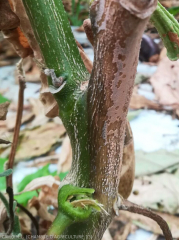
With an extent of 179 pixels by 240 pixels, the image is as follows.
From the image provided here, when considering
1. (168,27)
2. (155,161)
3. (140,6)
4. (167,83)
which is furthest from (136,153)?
(140,6)

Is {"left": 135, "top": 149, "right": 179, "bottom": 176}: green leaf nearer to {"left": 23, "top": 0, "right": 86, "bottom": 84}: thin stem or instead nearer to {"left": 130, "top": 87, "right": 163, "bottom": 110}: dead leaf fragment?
{"left": 130, "top": 87, "right": 163, "bottom": 110}: dead leaf fragment

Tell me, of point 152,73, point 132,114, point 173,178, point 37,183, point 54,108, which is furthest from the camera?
point 152,73

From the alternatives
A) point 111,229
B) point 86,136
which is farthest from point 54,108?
point 111,229

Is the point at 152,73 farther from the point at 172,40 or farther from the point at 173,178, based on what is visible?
the point at 172,40

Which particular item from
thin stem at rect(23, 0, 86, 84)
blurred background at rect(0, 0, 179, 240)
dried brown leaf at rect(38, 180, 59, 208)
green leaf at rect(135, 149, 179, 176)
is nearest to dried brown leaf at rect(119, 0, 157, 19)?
thin stem at rect(23, 0, 86, 84)

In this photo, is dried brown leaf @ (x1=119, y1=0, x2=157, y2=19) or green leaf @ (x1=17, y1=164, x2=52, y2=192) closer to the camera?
dried brown leaf @ (x1=119, y1=0, x2=157, y2=19)

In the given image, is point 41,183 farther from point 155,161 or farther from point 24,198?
point 155,161

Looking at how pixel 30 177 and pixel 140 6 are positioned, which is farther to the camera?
pixel 30 177
